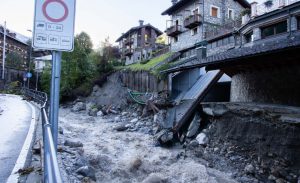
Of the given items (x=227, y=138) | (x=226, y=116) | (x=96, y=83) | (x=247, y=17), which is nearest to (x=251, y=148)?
(x=227, y=138)

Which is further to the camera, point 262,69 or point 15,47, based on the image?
point 15,47

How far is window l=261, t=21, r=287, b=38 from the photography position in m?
20.7

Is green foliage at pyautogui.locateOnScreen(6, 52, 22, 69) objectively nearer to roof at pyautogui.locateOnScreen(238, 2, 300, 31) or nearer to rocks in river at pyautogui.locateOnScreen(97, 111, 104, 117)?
rocks in river at pyautogui.locateOnScreen(97, 111, 104, 117)

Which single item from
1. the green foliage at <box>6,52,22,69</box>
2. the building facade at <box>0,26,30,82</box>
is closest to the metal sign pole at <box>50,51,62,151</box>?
the building facade at <box>0,26,30,82</box>

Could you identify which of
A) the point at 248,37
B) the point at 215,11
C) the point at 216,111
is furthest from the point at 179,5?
the point at 216,111

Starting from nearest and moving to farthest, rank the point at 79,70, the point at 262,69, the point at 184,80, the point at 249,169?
the point at 249,169
the point at 262,69
the point at 184,80
the point at 79,70

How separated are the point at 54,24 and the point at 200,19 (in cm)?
3019

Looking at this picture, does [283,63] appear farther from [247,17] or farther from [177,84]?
[247,17]

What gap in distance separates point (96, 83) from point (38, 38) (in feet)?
103

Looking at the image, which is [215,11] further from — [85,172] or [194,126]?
[85,172]

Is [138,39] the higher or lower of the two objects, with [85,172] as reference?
higher

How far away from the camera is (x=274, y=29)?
846 inches

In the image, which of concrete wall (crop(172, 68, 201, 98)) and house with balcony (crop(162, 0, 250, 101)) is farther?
house with balcony (crop(162, 0, 250, 101))

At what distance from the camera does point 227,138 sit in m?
10.2
